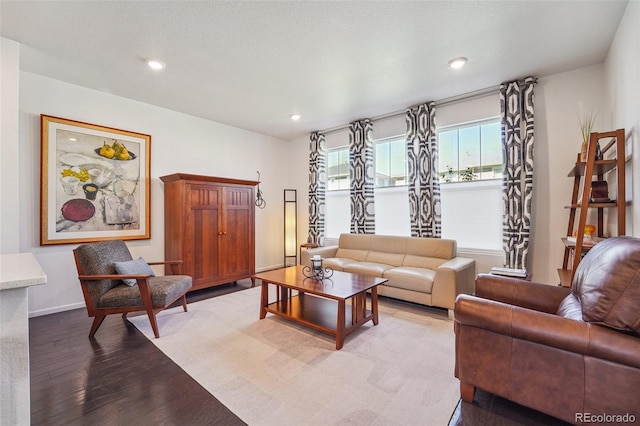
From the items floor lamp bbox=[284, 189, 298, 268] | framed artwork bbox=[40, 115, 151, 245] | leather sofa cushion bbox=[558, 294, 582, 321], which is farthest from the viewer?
floor lamp bbox=[284, 189, 298, 268]

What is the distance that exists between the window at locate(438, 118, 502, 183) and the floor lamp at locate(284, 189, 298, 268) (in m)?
3.05

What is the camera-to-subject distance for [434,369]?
2092mm

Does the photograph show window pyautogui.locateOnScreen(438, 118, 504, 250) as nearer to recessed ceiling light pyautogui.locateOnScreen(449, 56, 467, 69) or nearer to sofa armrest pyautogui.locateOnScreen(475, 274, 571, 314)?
recessed ceiling light pyautogui.locateOnScreen(449, 56, 467, 69)

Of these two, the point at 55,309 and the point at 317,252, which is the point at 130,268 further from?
the point at 317,252

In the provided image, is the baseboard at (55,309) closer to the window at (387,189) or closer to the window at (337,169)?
the window at (387,189)

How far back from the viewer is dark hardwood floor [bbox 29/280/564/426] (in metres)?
1.60

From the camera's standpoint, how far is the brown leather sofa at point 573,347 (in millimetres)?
1245

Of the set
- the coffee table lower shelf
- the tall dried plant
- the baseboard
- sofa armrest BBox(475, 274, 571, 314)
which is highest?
the tall dried plant

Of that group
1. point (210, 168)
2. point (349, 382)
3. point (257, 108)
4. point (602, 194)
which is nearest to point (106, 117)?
point (210, 168)

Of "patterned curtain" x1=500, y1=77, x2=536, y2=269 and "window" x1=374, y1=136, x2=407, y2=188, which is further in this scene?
"window" x1=374, y1=136, x2=407, y2=188

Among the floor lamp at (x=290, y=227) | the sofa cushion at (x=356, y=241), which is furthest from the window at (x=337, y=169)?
the sofa cushion at (x=356, y=241)

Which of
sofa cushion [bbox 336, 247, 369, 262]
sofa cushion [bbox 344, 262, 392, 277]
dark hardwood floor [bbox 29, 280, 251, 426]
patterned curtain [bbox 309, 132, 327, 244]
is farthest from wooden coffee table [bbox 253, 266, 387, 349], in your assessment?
patterned curtain [bbox 309, 132, 327, 244]

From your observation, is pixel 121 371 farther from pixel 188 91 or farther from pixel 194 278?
pixel 188 91

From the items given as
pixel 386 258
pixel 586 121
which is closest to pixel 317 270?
pixel 386 258
